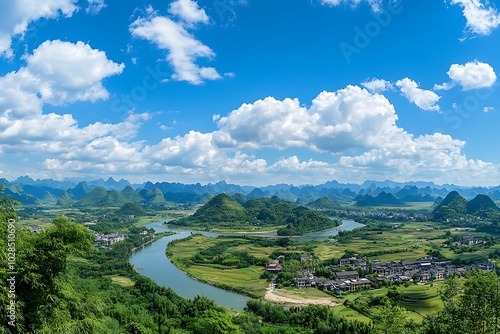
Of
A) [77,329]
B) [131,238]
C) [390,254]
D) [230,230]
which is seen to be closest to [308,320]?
[77,329]

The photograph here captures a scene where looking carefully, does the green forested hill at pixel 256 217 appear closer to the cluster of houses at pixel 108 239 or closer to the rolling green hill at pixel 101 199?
the cluster of houses at pixel 108 239

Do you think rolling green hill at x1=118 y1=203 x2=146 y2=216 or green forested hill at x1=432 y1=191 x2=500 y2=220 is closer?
green forested hill at x1=432 y1=191 x2=500 y2=220

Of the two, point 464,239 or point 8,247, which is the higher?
point 8,247

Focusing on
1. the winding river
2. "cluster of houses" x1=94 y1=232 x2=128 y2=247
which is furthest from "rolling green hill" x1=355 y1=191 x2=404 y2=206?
the winding river

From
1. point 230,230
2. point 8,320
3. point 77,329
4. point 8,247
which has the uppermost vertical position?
point 8,247

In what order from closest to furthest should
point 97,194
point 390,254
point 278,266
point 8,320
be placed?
point 8,320 → point 278,266 → point 390,254 → point 97,194

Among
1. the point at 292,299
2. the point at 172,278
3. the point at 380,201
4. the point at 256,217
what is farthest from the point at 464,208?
the point at 172,278

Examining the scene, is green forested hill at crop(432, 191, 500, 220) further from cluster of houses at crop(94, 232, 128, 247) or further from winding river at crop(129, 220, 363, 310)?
cluster of houses at crop(94, 232, 128, 247)

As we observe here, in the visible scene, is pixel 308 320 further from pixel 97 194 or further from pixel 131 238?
pixel 97 194

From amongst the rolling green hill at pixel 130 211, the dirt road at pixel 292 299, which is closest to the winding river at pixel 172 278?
the dirt road at pixel 292 299
